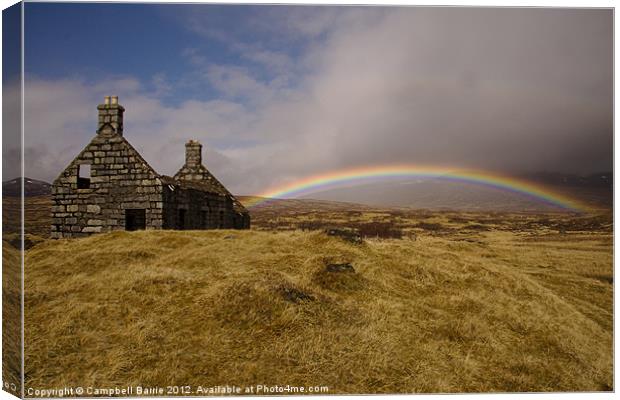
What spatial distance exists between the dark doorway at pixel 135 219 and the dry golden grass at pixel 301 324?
15.3 feet

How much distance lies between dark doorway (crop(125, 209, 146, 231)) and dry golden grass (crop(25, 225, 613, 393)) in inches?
183

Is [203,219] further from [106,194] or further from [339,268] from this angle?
[339,268]

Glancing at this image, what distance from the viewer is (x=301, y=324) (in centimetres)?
726

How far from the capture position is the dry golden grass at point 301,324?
20.7ft

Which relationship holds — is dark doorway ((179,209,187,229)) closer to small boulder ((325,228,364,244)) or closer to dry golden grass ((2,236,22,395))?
small boulder ((325,228,364,244))

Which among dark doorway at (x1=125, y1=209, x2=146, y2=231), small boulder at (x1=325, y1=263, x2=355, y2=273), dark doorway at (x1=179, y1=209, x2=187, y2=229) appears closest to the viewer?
small boulder at (x1=325, y1=263, x2=355, y2=273)

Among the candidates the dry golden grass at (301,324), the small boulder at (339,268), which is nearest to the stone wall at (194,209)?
the dry golden grass at (301,324)

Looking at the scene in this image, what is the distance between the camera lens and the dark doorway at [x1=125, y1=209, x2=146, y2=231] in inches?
631

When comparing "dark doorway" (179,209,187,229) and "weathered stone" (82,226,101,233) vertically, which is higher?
"dark doorway" (179,209,187,229)

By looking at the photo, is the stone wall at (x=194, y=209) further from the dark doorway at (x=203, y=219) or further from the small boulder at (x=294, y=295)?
the small boulder at (x=294, y=295)

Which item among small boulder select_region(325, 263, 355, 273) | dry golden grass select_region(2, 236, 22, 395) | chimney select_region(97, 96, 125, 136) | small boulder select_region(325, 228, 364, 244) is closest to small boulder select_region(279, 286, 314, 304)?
small boulder select_region(325, 263, 355, 273)

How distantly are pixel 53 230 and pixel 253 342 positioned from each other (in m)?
13.2

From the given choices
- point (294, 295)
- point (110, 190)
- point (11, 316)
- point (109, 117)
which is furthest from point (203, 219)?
point (11, 316)

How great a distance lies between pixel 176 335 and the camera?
6.79 metres
